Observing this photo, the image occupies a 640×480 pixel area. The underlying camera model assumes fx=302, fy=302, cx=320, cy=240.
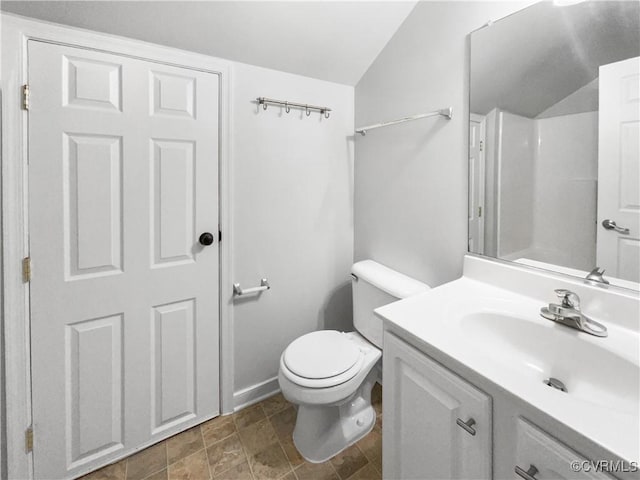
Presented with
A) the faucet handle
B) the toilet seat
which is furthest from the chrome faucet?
the toilet seat

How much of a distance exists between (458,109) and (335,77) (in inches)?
30.2

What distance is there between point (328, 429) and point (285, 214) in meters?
1.09

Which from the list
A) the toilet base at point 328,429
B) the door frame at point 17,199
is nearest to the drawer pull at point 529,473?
the toilet base at point 328,429

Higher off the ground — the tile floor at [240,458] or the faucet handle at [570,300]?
the faucet handle at [570,300]

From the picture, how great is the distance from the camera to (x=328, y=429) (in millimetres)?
1415

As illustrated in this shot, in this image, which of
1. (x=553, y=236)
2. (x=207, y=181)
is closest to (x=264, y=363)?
(x=207, y=181)

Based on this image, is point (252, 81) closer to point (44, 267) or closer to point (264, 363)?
point (44, 267)

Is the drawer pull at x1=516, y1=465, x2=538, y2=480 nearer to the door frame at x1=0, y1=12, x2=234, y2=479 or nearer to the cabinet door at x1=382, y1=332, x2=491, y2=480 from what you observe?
the cabinet door at x1=382, y1=332, x2=491, y2=480

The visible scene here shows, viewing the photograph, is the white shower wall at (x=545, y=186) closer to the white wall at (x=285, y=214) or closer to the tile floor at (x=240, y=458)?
the white wall at (x=285, y=214)

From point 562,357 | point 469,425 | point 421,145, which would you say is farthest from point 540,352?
point 421,145

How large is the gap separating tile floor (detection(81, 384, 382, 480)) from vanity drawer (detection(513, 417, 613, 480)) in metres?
0.88

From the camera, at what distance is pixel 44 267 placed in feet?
3.76

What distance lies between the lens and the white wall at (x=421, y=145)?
1261 mm

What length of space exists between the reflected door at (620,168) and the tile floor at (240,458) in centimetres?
122
